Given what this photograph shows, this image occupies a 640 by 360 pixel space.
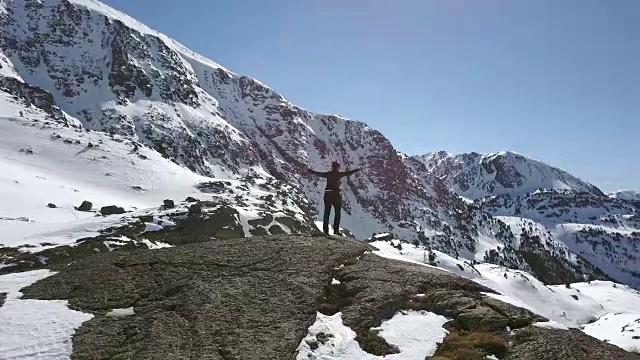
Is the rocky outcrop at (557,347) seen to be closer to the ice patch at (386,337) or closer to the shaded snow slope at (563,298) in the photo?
the ice patch at (386,337)

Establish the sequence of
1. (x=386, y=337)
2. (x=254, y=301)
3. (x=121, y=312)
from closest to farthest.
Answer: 1. (x=386, y=337)
2. (x=121, y=312)
3. (x=254, y=301)

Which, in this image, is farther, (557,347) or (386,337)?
(386,337)

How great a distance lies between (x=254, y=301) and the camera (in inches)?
547

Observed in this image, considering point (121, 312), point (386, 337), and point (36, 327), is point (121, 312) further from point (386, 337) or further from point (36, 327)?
point (386, 337)

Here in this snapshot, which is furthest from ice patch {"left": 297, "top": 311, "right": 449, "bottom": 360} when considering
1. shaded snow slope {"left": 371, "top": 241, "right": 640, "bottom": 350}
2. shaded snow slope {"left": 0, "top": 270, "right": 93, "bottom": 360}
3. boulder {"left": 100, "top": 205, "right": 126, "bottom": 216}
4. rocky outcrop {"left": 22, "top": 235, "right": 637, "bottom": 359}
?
shaded snow slope {"left": 371, "top": 241, "right": 640, "bottom": 350}

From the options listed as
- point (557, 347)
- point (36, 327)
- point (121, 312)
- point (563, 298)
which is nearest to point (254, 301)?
point (121, 312)

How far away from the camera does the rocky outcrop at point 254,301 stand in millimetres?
11750

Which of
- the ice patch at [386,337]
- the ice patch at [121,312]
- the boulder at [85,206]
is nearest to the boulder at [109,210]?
the boulder at [85,206]

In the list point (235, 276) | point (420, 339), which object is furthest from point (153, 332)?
point (420, 339)

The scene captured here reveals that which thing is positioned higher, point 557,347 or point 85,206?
Answer: point 557,347

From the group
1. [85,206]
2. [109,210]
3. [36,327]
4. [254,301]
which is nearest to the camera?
[36,327]

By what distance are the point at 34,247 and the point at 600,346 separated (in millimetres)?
52696

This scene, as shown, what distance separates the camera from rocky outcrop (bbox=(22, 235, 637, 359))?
463 inches

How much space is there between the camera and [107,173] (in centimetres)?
10700
